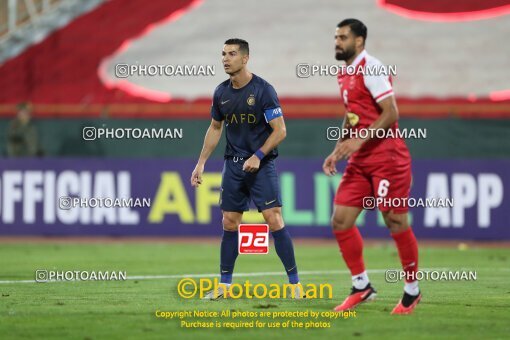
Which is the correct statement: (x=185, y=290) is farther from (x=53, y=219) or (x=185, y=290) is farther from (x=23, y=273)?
(x=53, y=219)

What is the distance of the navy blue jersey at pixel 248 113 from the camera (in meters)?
10.1

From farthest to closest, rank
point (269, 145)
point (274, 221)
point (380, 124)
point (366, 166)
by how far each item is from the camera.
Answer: point (274, 221) < point (269, 145) < point (366, 166) < point (380, 124)

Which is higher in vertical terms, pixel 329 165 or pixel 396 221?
pixel 329 165

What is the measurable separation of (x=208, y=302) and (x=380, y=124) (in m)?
2.42

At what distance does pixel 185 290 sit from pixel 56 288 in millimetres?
1411

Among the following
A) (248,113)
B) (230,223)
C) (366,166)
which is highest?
(248,113)

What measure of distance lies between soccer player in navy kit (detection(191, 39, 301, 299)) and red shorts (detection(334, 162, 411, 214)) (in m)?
1.13

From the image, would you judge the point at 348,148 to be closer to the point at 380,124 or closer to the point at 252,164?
the point at 380,124

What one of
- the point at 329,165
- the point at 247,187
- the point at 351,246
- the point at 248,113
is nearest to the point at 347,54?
the point at 329,165

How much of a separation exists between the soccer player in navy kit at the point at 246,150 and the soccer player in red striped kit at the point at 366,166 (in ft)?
3.55

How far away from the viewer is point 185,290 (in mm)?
10984

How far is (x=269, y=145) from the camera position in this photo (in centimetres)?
996

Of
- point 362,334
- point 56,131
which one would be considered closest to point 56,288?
point 362,334

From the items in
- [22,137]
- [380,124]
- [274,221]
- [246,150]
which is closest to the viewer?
[380,124]
